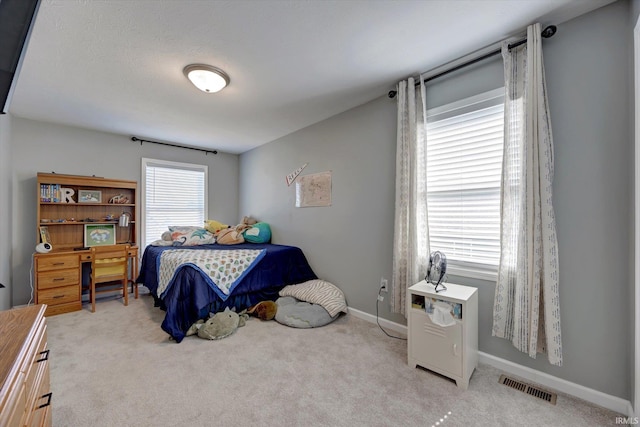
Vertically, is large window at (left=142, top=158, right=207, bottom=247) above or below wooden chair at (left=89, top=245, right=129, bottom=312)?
above

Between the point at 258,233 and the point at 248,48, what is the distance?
270 centimetres

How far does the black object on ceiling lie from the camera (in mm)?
772

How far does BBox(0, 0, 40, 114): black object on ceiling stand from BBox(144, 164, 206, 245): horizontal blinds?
3.61 m

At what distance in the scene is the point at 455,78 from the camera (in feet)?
7.45

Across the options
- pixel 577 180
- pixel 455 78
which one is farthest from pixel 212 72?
pixel 577 180

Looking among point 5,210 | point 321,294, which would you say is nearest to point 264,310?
point 321,294

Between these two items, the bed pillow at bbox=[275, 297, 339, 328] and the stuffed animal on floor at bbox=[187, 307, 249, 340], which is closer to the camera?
the stuffed animal on floor at bbox=[187, 307, 249, 340]

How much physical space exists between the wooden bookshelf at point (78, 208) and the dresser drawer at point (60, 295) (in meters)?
0.60

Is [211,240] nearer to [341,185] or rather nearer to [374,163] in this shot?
[341,185]

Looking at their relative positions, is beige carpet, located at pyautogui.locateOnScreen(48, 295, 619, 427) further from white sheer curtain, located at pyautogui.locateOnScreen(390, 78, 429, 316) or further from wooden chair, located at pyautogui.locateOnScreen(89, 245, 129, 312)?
wooden chair, located at pyautogui.locateOnScreen(89, 245, 129, 312)

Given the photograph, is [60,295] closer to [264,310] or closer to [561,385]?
[264,310]

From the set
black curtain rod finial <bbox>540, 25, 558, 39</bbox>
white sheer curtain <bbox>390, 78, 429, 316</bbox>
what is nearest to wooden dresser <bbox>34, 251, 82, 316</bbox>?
white sheer curtain <bbox>390, 78, 429, 316</bbox>

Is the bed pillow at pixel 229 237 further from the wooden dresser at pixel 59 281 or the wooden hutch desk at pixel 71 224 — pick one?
the wooden dresser at pixel 59 281

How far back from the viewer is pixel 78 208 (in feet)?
12.1
